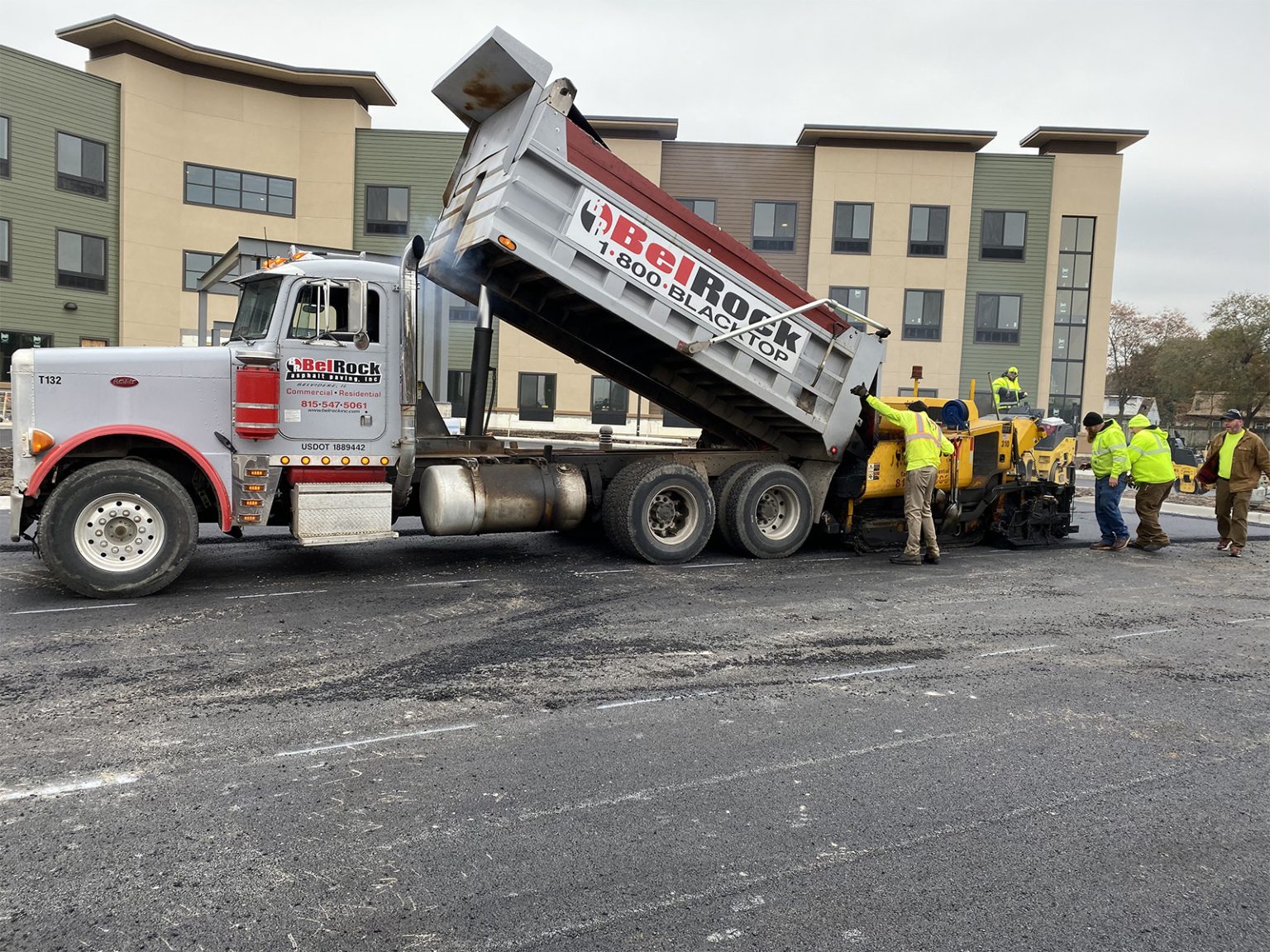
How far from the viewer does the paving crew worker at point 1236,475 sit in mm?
10961

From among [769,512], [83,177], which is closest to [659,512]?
[769,512]

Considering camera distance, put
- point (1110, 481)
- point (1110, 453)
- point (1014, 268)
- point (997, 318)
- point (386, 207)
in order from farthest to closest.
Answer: point (997, 318) → point (1014, 268) → point (386, 207) → point (1110, 453) → point (1110, 481)

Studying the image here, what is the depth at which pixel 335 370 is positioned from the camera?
761cm

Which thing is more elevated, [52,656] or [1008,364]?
[1008,364]

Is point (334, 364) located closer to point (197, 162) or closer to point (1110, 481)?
point (1110, 481)

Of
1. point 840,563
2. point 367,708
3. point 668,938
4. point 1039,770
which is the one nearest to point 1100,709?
point 1039,770

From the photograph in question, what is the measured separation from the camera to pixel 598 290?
8086mm

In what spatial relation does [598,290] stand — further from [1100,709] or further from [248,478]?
[1100,709]

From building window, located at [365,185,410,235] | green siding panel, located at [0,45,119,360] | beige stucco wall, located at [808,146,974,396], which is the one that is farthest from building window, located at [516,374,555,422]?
green siding panel, located at [0,45,119,360]

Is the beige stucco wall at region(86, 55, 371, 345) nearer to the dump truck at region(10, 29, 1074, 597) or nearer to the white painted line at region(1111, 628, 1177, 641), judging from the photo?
the dump truck at region(10, 29, 1074, 597)

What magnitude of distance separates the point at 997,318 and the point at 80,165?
3011 centimetres

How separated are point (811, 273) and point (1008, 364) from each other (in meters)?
7.77

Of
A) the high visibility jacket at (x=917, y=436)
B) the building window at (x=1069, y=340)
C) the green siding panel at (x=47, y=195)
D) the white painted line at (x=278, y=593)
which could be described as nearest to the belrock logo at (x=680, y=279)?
the high visibility jacket at (x=917, y=436)

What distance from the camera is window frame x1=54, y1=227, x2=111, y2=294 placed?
28.3m
